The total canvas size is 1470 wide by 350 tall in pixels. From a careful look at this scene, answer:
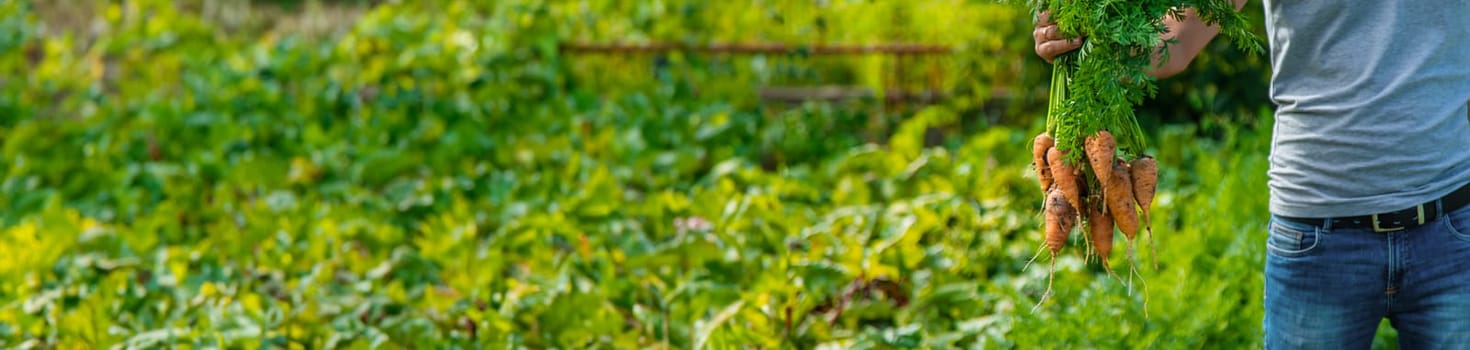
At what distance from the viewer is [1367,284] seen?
183cm

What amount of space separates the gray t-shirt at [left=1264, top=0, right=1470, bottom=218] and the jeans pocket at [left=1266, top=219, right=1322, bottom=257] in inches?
1.0

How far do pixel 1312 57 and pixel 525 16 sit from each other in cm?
342

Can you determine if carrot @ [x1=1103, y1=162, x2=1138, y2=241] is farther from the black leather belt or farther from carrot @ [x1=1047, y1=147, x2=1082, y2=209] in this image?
the black leather belt

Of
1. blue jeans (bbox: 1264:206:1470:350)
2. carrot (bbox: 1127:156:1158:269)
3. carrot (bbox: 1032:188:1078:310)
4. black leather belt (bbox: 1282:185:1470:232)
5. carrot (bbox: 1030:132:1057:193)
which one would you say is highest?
carrot (bbox: 1030:132:1057:193)

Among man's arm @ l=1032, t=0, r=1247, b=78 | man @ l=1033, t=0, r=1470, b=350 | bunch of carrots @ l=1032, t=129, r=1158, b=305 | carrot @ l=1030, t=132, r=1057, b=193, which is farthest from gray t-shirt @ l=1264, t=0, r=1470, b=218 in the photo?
carrot @ l=1030, t=132, r=1057, b=193

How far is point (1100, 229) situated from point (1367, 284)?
0.36m

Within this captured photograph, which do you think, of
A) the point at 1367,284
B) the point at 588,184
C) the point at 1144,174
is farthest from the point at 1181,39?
the point at 588,184

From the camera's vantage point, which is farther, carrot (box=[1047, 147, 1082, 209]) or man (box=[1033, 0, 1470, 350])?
carrot (box=[1047, 147, 1082, 209])

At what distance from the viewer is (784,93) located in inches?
202

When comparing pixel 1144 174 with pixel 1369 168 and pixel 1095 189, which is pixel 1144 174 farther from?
pixel 1369 168

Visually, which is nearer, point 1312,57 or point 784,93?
point 1312,57

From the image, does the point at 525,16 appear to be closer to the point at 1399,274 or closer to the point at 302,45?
the point at 302,45

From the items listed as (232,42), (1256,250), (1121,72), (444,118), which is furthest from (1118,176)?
(232,42)

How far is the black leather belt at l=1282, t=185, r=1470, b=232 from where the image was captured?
5.79 feet
